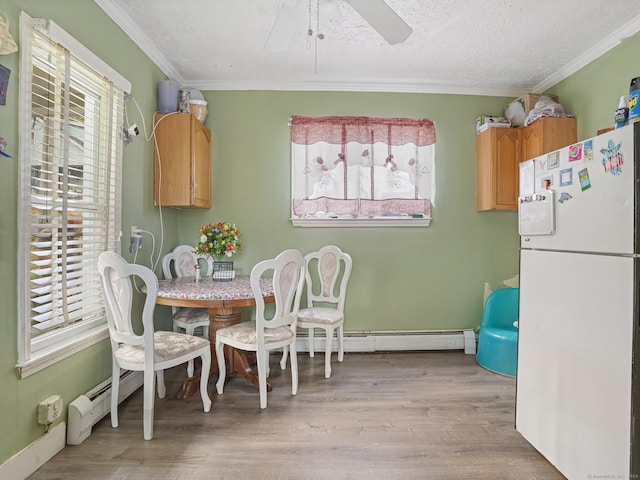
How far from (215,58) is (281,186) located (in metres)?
1.24

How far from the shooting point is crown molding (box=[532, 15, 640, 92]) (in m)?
2.39

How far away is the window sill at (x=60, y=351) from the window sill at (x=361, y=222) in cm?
184

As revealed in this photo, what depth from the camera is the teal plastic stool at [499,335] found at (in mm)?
2844

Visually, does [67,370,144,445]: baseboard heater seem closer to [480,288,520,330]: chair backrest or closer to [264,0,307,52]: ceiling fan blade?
[264,0,307,52]: ceiling fan blade

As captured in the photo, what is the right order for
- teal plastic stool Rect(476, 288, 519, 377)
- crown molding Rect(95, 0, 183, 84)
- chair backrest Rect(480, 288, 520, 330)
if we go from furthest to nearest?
chair backrest Rect(480, 288, 520, 330) → teal plastic stool Rect(476, 288, 519, 377) → crown molding Rect(95, 0, 183, 84)

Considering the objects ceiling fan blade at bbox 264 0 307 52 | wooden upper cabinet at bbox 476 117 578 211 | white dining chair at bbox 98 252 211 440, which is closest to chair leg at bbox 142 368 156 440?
white dining chair at bbox 98 252 211 440

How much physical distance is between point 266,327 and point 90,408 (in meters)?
1.08

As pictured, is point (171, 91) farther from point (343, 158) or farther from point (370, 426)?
point (370, 426)

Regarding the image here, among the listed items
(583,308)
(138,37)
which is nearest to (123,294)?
(138,37)

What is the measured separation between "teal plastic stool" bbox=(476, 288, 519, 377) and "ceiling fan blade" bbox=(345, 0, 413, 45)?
2.35m

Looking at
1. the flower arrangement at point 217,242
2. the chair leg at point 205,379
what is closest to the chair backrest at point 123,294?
the chair leg at point 205,379

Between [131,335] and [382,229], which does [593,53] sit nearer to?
[382,229]

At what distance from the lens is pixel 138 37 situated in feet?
8.27

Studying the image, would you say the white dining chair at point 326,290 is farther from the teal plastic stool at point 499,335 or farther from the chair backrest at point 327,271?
the teal plastic stool at point 499,335
